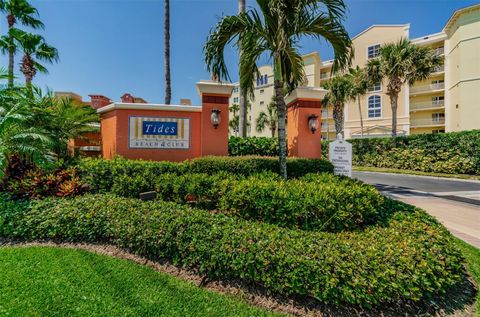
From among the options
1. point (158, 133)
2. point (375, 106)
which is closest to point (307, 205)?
point (158, 133)

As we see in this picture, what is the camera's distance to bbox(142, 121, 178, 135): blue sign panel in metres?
7.07

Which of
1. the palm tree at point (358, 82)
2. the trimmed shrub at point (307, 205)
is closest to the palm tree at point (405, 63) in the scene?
the palm tree at point (358, 82)

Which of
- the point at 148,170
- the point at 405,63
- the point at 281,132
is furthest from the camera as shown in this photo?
the point at 405,63

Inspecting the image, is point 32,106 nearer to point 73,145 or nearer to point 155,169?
point 73,145

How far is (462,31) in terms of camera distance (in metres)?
25.6

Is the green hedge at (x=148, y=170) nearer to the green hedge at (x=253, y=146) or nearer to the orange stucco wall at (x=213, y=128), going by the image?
the orange stucco wall at (x=213, y=128)

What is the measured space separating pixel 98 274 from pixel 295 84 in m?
7.30

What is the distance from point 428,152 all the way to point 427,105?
2072 cm

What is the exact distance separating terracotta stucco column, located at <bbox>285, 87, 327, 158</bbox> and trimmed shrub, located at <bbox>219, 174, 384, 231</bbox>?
11.3ft

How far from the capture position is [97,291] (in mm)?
2830

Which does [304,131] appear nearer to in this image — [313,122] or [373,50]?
[313,122]

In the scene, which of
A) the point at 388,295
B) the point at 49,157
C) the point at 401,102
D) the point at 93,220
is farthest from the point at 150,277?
the point at 401,102

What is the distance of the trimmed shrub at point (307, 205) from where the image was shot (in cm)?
390

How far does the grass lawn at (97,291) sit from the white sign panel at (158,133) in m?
4.07
